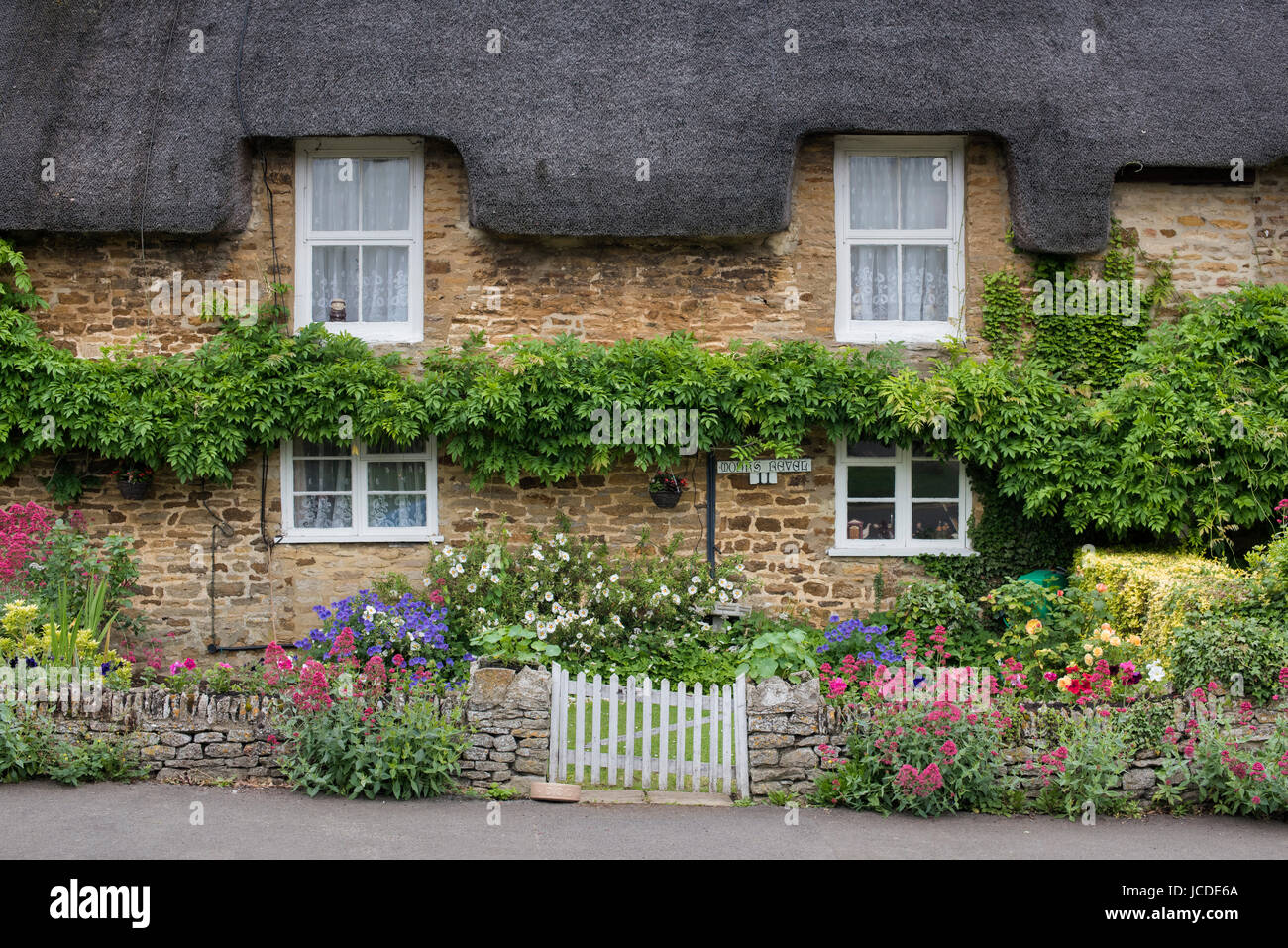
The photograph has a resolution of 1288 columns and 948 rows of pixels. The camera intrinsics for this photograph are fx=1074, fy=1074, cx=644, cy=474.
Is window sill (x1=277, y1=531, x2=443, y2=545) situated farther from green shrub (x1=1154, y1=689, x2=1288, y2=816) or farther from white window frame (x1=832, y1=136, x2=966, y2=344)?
Answer: green shrub (x1=1154, y1=689, x2=1288, y2=816)

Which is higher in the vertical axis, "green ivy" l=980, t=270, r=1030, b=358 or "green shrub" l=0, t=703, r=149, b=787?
"green ivy" l=980, t=270, r=1030, b=358

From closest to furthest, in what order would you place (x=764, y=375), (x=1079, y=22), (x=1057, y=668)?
1. (x=1057, y=668)
2. (x=764, y=375)
3. (x=1079, y=22)

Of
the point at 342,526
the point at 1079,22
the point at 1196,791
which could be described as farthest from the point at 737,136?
the point at 1196,791

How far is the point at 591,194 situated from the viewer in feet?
32.0

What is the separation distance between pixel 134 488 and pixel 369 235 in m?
3.21

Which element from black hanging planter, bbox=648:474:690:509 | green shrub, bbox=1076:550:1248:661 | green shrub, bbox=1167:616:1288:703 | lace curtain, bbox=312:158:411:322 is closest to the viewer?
green shrub, bbox=1167:616:1288:703

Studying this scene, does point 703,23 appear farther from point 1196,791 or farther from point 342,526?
point 1196,791

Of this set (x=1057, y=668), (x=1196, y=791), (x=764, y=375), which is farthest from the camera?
(x=764, y=375)

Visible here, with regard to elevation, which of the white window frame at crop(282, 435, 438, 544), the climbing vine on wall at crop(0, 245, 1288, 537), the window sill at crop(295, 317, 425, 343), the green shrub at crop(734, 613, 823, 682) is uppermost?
the window sill at crop(295, 317, 425, 343)

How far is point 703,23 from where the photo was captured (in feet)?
33.4

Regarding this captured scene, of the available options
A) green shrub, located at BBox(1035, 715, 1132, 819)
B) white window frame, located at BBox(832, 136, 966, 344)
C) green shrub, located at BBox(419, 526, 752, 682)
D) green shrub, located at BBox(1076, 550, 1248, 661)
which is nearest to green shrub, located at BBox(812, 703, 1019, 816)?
green shrub, located at BBox(1035, 715, 1132, 819)

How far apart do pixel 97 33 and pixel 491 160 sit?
4.13m

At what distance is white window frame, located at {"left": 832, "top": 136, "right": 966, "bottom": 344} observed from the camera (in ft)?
33.9

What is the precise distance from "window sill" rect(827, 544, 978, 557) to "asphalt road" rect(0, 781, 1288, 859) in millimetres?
3985
